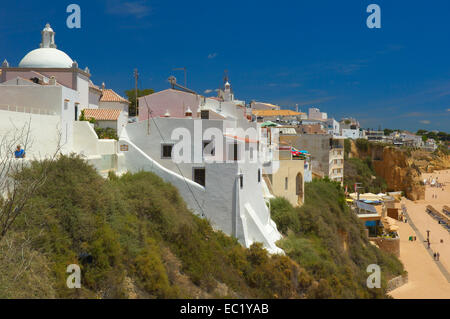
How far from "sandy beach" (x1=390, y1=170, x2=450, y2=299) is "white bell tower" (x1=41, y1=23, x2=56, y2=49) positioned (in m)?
30.9

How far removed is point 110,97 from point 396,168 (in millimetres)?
54085

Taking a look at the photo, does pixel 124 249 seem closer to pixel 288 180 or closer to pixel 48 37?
pixel 288 180

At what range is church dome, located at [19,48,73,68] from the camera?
27562 mm

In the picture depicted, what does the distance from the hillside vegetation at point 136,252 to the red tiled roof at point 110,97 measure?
15.3 metres

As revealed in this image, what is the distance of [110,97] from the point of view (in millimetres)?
32844

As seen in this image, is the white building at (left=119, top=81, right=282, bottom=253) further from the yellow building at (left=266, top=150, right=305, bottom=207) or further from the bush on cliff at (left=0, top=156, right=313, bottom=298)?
the yellow building at (left=266, top=150, right=305, bottom=207)

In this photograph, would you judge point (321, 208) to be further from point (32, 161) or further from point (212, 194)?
point (32, 161)

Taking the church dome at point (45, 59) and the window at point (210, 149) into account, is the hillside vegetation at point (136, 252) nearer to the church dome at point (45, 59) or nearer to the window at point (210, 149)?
the window at point (210, 149)

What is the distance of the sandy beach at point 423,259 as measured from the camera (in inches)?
1002

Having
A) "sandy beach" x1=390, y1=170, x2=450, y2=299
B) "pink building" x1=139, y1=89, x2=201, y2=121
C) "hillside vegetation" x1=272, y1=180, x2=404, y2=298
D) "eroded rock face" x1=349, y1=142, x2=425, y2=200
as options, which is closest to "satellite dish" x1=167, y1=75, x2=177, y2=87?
"pink building" x1=139, y1=89, x2=201, y2=121

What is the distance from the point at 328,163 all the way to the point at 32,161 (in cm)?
3629

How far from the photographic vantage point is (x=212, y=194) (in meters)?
19.2

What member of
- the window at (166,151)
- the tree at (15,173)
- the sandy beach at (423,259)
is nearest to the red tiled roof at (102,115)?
the window at (166,151)
